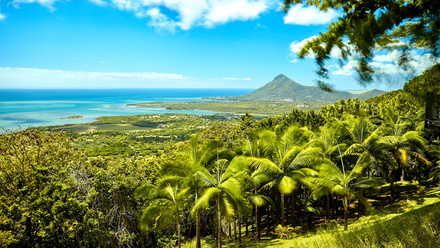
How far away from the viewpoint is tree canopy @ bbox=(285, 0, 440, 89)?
3.38 metres

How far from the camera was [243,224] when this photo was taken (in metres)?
17.6

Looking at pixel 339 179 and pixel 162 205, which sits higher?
pixel 339 179

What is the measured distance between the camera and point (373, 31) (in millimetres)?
3488

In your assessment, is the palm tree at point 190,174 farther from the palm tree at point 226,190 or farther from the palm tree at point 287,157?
the palm tree at point 287,157

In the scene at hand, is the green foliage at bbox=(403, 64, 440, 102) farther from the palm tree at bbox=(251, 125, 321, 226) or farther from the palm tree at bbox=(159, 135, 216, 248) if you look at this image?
the palm tree at bbox=(159, 135, 216, 248)

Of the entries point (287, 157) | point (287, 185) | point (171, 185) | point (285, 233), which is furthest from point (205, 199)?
point (285, 233)

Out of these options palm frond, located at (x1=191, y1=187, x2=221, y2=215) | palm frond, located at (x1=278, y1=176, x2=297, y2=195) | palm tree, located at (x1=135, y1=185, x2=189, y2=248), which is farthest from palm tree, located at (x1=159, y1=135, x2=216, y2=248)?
palm frond, located at (x1=278, y1=176, x2=297, y2=195)

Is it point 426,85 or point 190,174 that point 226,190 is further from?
point 426,85

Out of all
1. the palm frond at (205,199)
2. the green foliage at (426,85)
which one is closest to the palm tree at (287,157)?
the palm frond at (205,199)

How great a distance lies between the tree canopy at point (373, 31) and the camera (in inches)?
133

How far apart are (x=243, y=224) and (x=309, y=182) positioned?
860cm

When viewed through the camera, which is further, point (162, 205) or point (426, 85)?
point (162, 205)

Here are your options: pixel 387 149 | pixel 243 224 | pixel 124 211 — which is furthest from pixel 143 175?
pixel 387 149

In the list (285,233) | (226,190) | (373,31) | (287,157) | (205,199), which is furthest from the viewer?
(285,233)
